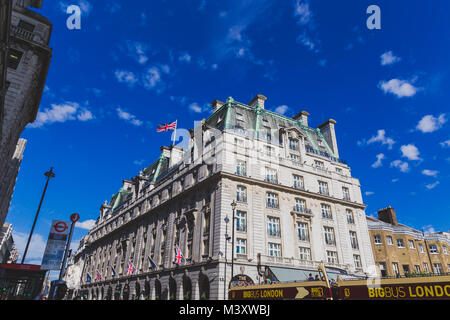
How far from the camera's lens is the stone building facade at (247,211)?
3028cm

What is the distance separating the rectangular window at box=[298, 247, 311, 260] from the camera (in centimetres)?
3294

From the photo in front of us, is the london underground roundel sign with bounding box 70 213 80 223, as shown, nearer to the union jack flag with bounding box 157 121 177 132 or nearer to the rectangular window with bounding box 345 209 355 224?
the union jack flag with bounding box 157 121 177 132

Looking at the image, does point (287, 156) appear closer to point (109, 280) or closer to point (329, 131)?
point (329, 131)

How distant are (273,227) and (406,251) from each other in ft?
76.2

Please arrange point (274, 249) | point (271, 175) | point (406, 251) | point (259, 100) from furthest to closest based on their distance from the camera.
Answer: point (259, 100), point (406, 251), point (271, 175), point (274, 249)

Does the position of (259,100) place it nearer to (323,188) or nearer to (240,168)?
(240,168)

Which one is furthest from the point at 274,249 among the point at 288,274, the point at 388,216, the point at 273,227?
the point at 388,216

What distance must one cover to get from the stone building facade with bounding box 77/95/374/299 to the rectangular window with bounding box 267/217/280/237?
125 millimetres

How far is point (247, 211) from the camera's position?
105 ft

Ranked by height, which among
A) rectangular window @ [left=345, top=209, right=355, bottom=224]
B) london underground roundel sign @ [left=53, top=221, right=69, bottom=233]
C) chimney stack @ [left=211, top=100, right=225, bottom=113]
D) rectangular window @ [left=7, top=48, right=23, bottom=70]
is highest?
chimney stack @ [left=211, top=100, right=225, bottom=113]

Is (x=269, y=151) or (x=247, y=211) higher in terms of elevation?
(x=269, y=151)

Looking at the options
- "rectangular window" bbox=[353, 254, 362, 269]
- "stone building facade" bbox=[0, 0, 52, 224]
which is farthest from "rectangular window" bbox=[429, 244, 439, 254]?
"stone building facade" bbox=[0, 0, 52, 224]

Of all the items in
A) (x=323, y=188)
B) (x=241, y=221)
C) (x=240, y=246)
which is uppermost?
(x=323, y=188)
